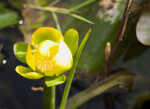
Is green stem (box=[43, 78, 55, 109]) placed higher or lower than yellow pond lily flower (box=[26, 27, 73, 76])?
lower

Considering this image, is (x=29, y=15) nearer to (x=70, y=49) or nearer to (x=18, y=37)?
(x=18, y=37)

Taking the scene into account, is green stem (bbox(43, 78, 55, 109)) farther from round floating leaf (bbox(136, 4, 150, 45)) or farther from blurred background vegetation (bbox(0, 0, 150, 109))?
round floating leaf (bbox(136, 4, 150, 45))

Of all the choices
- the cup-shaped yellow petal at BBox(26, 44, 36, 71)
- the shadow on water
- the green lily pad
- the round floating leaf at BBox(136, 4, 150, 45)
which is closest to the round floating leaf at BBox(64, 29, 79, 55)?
the cup-shaped yellow petal at BBox(26, 44, 36, 71)

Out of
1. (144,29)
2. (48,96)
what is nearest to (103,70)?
(144,29)

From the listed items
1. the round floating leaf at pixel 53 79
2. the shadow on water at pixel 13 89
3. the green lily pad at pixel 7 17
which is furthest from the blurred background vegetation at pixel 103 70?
the round floating leaf at pixel 53 79

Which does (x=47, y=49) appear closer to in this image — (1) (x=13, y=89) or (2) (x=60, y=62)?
(2) (x=60, y=62)

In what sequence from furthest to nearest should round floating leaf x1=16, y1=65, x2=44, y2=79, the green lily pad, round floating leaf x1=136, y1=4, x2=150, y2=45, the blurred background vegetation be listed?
the green lily pad < the blurred background vegetation < round floating leaf x1=136, y1=4, x2=150, y2=45 < round floating leaf x1=16, y1=65, x2=44, y2=79

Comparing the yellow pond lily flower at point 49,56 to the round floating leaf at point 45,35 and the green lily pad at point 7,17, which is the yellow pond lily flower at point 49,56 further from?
the green lily pad at point 7,17
